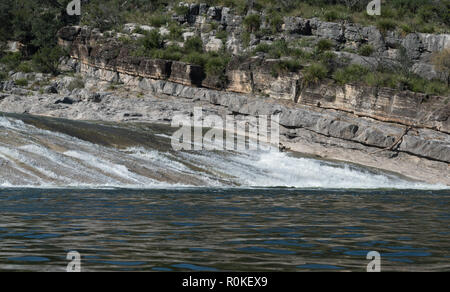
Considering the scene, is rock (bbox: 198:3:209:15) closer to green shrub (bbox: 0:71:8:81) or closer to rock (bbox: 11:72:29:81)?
rock (bbox: 11:72:29:81)

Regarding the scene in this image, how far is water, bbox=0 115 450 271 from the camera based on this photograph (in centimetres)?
991

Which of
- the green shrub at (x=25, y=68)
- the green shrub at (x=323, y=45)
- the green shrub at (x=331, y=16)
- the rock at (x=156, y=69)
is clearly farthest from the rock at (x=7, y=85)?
the green shrub at (x=331, y=16)

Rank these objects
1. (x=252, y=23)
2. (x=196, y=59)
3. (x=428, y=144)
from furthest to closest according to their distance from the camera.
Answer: (x=252, y=23) < (x=196, y=59) < (x=428, y=144)

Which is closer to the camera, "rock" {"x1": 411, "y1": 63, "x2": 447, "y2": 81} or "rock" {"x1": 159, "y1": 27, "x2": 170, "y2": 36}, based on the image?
"rock" {"x1": 411, "y1": 63, "x2": 447, "y2": 81}

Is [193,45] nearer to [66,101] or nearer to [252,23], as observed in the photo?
[252,23]

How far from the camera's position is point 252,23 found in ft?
167

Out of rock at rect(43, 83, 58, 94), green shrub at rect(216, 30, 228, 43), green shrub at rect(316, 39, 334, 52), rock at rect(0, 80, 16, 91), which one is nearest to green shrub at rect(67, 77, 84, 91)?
rock at rect(43, 83, 58, 94)

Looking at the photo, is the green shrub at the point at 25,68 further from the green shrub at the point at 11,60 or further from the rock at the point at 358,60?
the rock at the point at 358,60

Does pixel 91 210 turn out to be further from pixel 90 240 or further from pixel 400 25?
→ pixel 400 25

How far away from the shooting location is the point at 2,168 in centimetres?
2328

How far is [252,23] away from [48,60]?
17.4 m

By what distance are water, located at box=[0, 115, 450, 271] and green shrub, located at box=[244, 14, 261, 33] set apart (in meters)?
18.4

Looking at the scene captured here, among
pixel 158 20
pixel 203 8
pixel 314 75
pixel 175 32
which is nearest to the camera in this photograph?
pixel 314 75

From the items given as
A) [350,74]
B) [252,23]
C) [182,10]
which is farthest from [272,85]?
[182,10]
